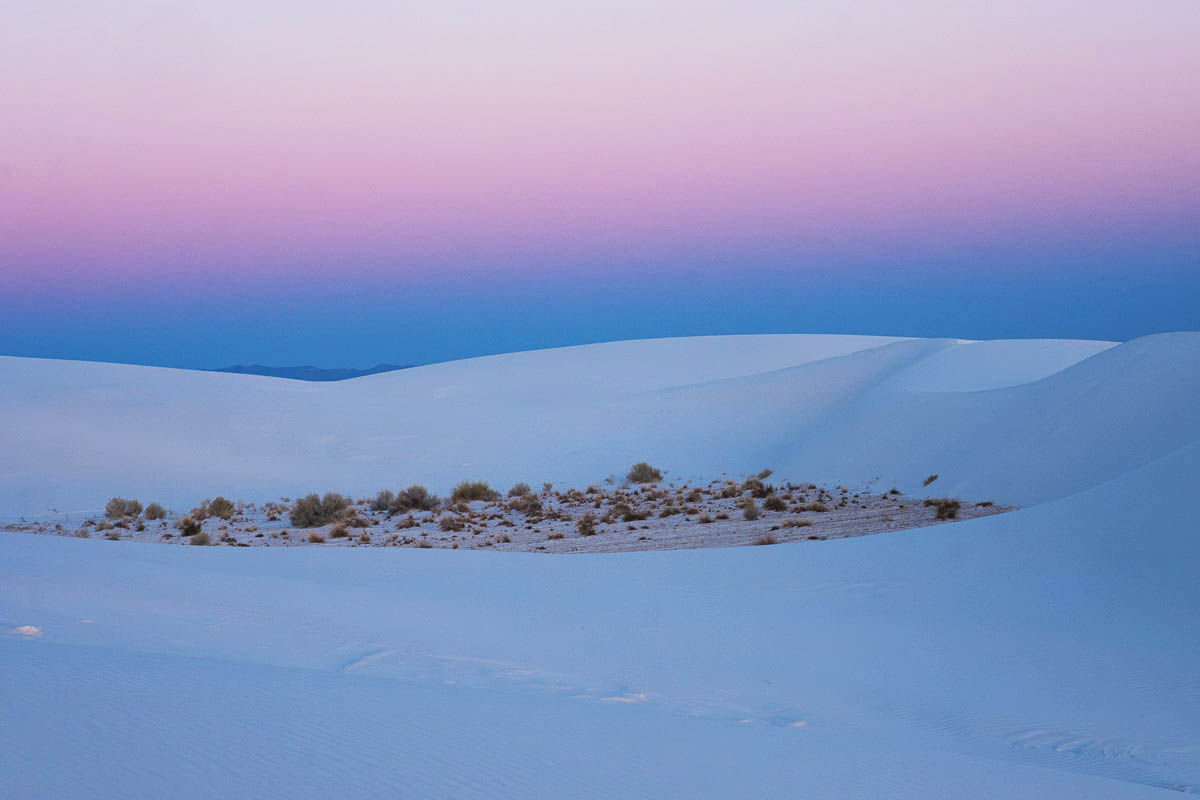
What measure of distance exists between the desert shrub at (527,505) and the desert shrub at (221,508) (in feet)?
19.9

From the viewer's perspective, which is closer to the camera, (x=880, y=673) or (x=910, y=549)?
(x=880, y=673)

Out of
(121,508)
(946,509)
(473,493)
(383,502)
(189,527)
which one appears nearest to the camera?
(946,509)

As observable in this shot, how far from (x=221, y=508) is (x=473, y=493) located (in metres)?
6.02

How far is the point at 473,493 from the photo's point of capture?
82.3 feet

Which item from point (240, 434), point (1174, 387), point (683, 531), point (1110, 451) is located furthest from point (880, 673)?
point (240, 434)

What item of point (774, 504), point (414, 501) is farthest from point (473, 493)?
point (774, 504)

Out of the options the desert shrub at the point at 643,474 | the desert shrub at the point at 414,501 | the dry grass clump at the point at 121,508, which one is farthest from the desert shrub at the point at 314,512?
the desert shrub at the point at 643,474

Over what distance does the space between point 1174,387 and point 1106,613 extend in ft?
44.9

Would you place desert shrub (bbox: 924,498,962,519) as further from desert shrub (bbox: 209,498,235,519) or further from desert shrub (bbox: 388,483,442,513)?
desert shrub (bbox: 209,498,235,519)

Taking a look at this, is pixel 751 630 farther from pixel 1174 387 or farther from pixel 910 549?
pixel 1174 387

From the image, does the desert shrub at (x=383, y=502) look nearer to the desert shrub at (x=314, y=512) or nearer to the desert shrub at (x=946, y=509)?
the desert shrub at (x=314, y=512)

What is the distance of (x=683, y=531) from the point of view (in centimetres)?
1770

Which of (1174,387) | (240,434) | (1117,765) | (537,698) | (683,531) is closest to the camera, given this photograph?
(1117,765)

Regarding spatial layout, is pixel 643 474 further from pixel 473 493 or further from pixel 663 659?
pixel 663 659
